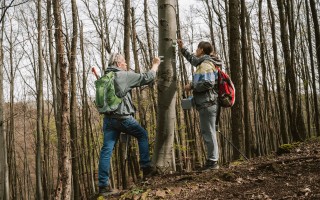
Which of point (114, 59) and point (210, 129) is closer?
point (210, 129)

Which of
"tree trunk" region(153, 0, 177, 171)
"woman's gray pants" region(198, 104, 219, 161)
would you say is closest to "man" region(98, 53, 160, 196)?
"tree trunk" region(153, 0, 177, 171)

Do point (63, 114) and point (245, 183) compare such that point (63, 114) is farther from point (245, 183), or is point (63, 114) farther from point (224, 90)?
point (245, 183)

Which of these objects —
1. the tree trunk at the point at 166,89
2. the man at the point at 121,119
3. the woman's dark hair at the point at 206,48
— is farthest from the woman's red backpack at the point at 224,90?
the man at the point at 121,119

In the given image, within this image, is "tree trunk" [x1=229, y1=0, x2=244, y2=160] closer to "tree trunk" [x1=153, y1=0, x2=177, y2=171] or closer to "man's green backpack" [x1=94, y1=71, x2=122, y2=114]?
"tree trunk" [x1=153, y1=0, x2=177, y2=171]

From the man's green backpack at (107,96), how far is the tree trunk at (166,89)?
2.08 feet

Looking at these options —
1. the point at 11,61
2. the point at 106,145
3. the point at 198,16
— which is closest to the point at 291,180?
the point at 106,145

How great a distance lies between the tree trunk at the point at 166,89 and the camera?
4.14m

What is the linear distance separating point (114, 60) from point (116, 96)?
54cm

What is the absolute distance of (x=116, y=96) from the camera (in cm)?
397

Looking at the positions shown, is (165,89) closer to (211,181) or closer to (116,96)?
(116,96)

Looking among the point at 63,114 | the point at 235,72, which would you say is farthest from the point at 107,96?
the point at 235,72

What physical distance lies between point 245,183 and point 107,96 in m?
2.02

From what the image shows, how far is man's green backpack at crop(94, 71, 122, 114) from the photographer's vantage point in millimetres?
3939

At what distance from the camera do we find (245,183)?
3330 millimetres
